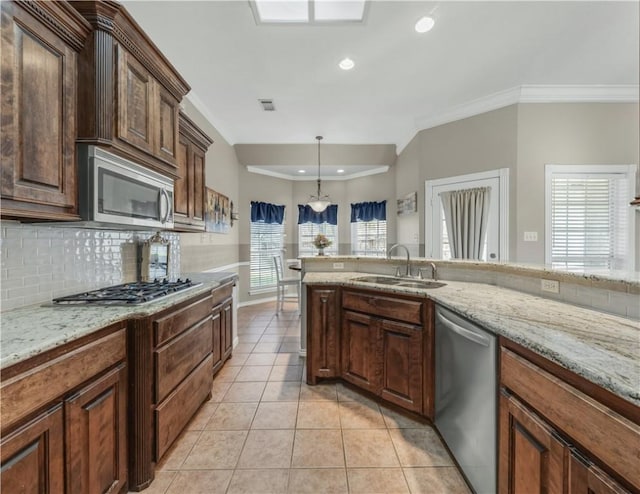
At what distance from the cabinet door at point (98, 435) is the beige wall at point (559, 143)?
3.87 meters

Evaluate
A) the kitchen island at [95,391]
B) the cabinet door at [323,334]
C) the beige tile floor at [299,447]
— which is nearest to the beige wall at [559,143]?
the cabinet door at [323,334]

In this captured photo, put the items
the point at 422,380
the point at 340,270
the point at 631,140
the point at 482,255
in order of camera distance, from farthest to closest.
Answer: the point at 482,255 → the point at 631,140 → the point at 340,270 → the point at 422,380

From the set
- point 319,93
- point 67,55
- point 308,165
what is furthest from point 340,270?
point 308,165

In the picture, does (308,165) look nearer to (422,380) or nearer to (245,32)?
(245,32)

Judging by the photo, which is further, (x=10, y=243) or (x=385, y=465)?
(x=385, y=465)

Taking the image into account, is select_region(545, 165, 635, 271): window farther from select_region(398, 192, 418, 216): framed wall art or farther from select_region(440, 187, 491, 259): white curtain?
select_region(398, 192, 418, 216): framed wall art

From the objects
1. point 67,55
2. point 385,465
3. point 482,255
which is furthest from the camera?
point 482,255

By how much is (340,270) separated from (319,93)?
6.79 ft

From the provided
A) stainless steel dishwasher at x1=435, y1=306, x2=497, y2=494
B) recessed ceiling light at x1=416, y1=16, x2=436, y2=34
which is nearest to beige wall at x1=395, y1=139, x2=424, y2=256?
recessed ceiling light at x1=416, y1=16, x2=436, y2=34

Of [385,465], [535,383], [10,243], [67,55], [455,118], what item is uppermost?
[455,118]

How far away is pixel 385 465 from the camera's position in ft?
5.25

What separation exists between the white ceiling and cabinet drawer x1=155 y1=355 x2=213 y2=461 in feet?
8.53

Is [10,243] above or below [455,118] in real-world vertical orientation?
below

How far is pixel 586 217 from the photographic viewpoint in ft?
10.8
